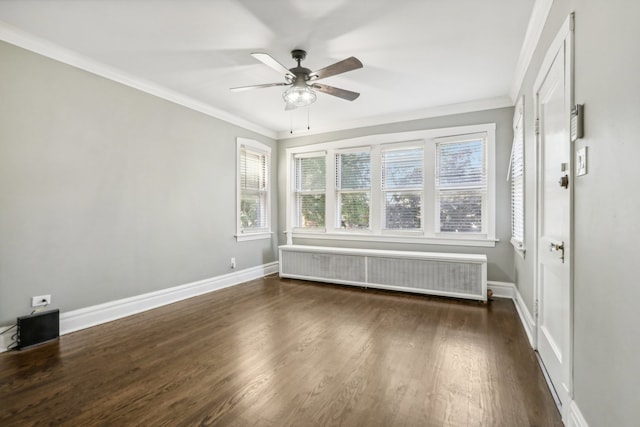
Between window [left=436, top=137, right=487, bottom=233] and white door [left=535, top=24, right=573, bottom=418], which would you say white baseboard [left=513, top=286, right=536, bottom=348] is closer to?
white door [left=535, top=24, right=573, bottom=418]

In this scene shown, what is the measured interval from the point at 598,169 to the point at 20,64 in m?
4.09

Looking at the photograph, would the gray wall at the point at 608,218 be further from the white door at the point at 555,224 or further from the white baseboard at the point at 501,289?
the white baseboard at the point at 501,289

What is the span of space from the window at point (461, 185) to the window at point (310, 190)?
6.48ft

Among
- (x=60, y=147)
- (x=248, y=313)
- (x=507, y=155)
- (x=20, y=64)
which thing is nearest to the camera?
(x=20, y=64)

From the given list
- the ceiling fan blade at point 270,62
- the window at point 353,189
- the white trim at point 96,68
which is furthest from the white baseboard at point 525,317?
the white trim at point 96,68

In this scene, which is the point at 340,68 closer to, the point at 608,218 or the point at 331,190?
the point at 608,218

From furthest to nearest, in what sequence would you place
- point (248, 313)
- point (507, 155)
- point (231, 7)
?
point (507, 155) → point (248, 313) → point (231, 7)

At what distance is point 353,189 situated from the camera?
5.10 meters

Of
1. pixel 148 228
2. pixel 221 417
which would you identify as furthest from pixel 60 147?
pixel 221 417

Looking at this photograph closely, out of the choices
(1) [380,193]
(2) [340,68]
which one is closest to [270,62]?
(2) [340,68]

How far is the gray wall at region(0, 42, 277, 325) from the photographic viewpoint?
253 centimetres

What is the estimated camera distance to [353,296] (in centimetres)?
408

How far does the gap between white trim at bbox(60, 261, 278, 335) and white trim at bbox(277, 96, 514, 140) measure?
8.79 ft

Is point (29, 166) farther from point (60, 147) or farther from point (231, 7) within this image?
point (231, 7)
